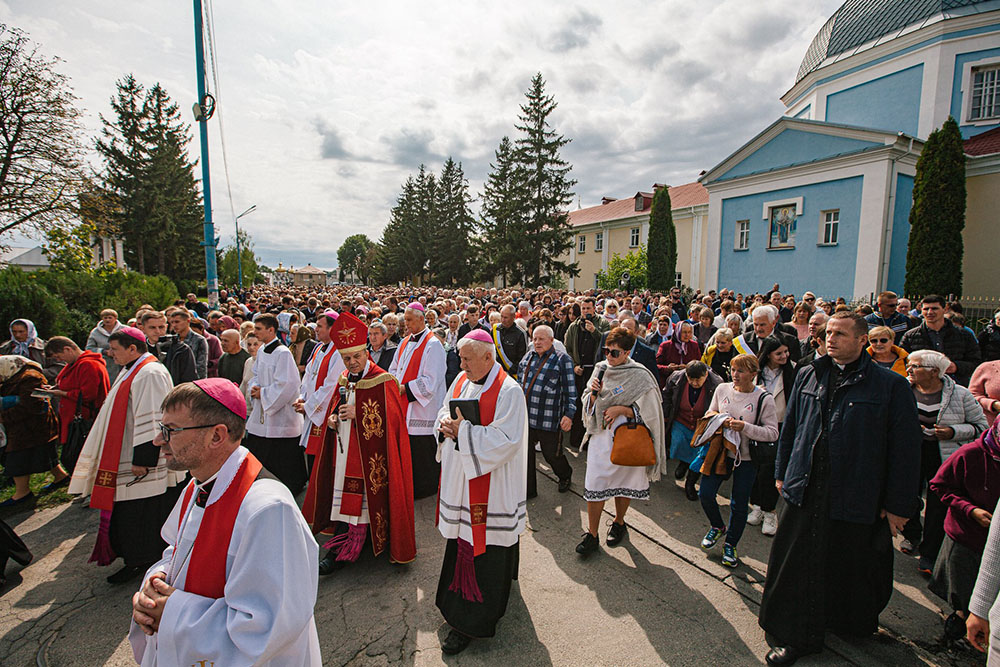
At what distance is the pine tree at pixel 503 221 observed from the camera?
34625mm

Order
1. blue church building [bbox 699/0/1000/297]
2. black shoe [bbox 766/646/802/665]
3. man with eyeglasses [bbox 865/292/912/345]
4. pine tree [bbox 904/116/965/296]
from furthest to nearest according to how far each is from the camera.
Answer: blue church building [bbox 699/0/1000/297] → pine tree [bbox 904/116/965/296] → man with eyeglasses [bbox 865/292/912/345] → black shoe [bbox 766/646/802/665]

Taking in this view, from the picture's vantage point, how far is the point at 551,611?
12.0 ft

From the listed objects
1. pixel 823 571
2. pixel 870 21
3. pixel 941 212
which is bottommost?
pixel 823 571

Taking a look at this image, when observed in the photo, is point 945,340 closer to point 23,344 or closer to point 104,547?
point 104,547

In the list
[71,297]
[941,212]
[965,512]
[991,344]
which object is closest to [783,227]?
[941,212]

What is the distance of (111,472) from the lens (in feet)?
13.2

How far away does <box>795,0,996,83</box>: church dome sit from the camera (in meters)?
20.5

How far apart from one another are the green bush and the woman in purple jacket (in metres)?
13.7

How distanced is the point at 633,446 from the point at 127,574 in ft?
14.7

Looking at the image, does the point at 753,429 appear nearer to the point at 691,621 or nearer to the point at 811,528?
the point at 811,528

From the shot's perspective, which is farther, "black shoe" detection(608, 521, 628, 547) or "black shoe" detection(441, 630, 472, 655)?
"black shoe" detection(608, 521, 628, 547)

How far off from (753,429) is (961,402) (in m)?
1.88

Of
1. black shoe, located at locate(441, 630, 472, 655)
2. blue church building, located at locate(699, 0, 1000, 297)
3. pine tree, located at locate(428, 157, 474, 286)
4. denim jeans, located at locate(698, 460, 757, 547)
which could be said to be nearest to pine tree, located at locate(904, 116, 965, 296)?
blue church building, located at locate(699, 0, 1000, 297)

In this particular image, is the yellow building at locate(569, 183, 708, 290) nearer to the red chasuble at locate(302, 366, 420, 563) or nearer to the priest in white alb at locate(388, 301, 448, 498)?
the priest in white alb at locate(388, 301, 448, 498)
